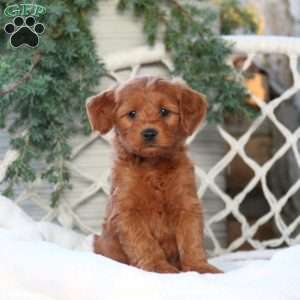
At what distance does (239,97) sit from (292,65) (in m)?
0.22

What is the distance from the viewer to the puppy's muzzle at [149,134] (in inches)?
55.6

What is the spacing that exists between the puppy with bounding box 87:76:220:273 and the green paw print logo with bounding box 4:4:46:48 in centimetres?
46

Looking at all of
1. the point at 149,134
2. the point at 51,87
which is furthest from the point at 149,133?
the point at 51,87

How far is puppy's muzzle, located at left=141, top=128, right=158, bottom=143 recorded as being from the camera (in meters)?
1.41

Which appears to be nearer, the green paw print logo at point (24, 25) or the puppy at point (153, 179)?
the puppy at point (153, 179)

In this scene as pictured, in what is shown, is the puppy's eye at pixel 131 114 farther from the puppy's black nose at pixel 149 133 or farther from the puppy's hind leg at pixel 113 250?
the puppy's hind leg at pixel 113 250

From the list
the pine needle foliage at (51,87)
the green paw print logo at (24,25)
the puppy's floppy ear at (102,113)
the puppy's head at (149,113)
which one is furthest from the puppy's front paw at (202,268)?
the green paw print logo at (24,25)

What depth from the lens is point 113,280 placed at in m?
1.19

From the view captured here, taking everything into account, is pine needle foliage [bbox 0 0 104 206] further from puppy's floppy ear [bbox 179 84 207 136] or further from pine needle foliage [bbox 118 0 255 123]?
puppy's floppy ear [bbox 179 84 207 136]

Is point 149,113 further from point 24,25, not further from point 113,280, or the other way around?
point 24,25

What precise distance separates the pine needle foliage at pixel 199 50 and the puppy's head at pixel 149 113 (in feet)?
1.48

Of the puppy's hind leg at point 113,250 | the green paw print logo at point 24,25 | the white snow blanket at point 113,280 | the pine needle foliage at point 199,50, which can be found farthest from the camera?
the pine needle foliage at point 199,50

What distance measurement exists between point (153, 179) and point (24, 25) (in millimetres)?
695

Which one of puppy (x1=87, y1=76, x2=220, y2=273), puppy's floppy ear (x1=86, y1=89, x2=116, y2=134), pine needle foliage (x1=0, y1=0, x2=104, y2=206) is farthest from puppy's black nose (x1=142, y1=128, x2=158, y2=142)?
pine needle foliage (x1=0, y1=0, x2=104, y2=206)
